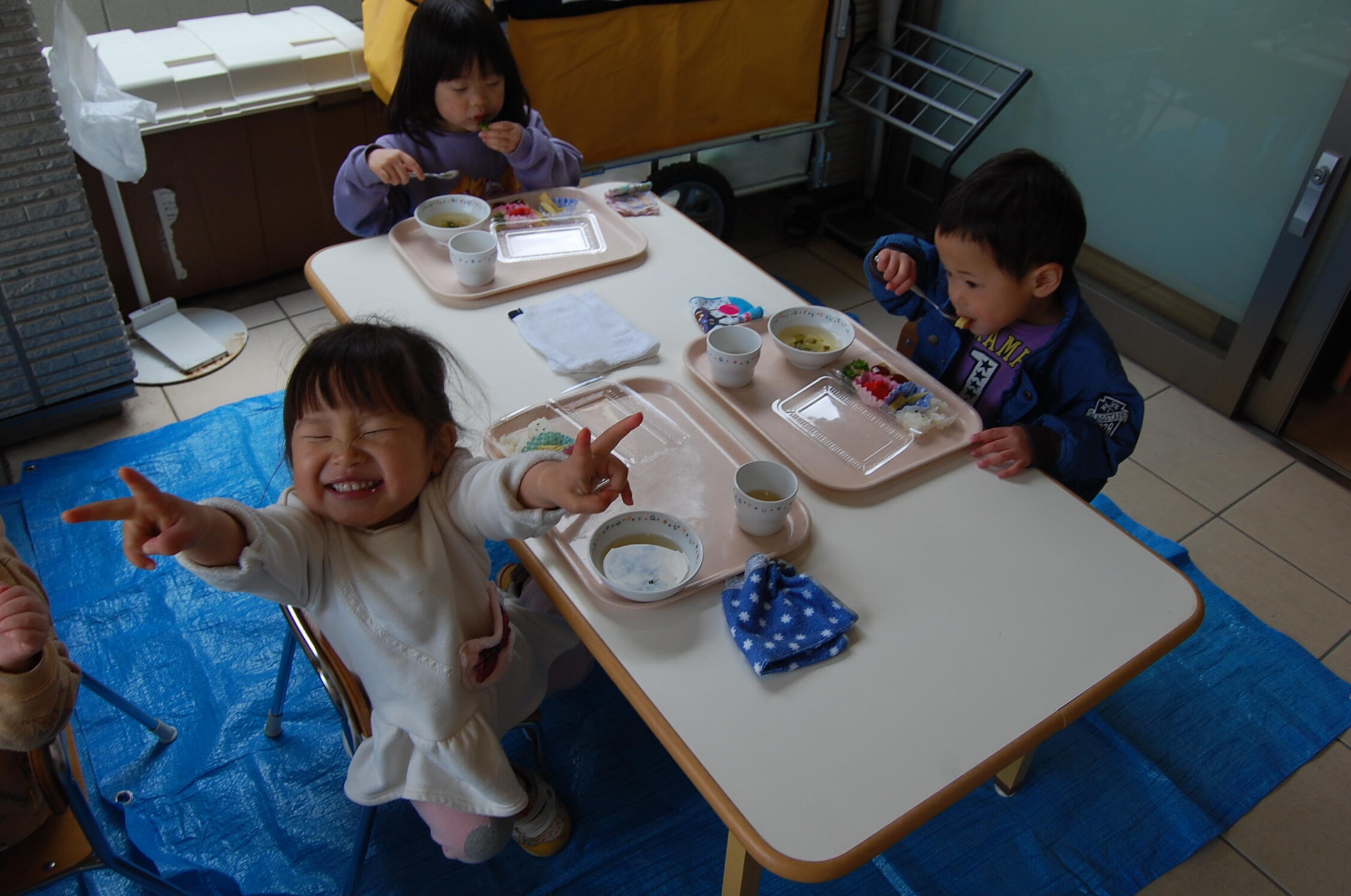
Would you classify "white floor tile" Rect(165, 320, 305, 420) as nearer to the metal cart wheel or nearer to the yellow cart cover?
the yellow cart cover

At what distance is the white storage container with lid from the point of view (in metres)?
2.53

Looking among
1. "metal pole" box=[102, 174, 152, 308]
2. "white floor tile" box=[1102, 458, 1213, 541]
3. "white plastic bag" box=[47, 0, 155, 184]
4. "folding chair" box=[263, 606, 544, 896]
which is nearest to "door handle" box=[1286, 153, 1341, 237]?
"white floor tile" box=[1102, 458, 1213, 541]

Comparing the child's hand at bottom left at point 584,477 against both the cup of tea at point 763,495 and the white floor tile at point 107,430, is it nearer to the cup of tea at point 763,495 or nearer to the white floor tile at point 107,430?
the cup of tea at point 763,495

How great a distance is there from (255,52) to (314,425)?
79.5 inches

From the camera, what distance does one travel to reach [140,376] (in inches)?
103

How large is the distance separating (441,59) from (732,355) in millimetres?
972

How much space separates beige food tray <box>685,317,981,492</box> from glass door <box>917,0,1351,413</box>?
1.56 meters

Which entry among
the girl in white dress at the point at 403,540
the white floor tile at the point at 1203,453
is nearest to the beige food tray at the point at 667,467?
the girl in white dress at the point at 403,540

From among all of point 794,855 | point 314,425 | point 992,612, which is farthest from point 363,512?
point 992,612

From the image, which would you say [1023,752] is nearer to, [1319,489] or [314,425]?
[314,425]

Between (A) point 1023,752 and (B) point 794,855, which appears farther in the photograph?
(A) point 1023,752

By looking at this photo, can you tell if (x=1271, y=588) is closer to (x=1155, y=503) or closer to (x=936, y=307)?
(x=1155, y=503)

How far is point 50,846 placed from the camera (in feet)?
3.77

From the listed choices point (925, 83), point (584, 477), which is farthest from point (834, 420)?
point (925, 83)
